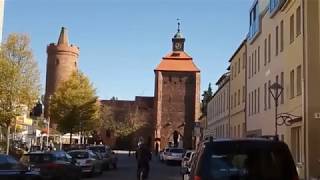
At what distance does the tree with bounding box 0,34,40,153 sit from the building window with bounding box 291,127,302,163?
15.9m

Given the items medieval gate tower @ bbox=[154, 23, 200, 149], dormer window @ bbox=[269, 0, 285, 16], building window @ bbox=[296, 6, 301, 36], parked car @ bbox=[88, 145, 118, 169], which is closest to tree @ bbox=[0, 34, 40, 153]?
parked car @ bbox=[88, 145, 118, 169]

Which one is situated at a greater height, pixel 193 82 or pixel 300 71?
pixel 193 82

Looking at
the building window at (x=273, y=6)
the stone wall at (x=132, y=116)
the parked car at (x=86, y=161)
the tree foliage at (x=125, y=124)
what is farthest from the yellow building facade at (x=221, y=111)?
the stone wall at (x=132, y=116)

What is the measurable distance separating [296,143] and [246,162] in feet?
73.3

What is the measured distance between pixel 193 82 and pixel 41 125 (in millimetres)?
44628

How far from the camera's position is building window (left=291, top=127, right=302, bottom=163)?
29484 mm

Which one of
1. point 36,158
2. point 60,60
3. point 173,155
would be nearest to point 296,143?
point 36,158

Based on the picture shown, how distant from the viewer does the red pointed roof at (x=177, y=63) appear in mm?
109438

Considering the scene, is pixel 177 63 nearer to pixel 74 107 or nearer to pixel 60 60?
pixel 60 60

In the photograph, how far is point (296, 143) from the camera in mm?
30422

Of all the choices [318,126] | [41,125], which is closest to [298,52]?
[318,126]

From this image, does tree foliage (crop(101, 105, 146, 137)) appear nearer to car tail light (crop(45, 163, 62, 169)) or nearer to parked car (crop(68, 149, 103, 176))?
parked car (crop(68, 149, 103, 176))

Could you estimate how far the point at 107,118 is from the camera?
108 meters

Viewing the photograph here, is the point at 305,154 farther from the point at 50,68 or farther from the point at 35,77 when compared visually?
the point at 50,68
